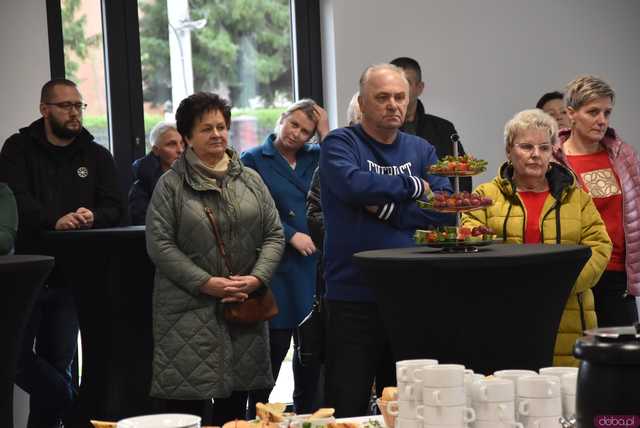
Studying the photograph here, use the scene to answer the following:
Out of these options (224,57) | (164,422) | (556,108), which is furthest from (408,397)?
(224,57)

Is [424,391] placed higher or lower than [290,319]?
higher

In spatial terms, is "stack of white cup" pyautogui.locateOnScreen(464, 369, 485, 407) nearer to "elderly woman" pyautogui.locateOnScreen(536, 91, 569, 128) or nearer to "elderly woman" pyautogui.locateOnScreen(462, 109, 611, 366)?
"elderly woman" pyautogui.locateOnScreen(462, 109, 611, 366)

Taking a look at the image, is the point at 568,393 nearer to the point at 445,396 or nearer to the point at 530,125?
the point at 445,396

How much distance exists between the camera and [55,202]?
4.60 metres

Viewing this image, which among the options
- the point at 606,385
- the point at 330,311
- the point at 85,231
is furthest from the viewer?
the point at 85,231

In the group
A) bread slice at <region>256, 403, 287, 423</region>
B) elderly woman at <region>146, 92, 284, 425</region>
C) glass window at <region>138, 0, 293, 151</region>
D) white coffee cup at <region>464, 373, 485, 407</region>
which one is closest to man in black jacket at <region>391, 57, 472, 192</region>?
elderly woman at <region>146, 92, 284, 425</region>

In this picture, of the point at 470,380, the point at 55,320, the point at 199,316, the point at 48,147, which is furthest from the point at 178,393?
the point at 470,380

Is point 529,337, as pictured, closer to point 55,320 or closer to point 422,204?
point 422,204

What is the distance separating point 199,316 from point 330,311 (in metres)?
0.53

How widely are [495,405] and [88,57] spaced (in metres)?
4.60

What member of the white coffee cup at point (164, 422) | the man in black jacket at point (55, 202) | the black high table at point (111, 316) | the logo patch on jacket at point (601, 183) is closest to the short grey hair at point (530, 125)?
the logo patch on jacket at point (601, 183)

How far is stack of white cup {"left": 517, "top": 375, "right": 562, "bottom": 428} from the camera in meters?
1.62

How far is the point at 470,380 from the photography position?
1.68m
